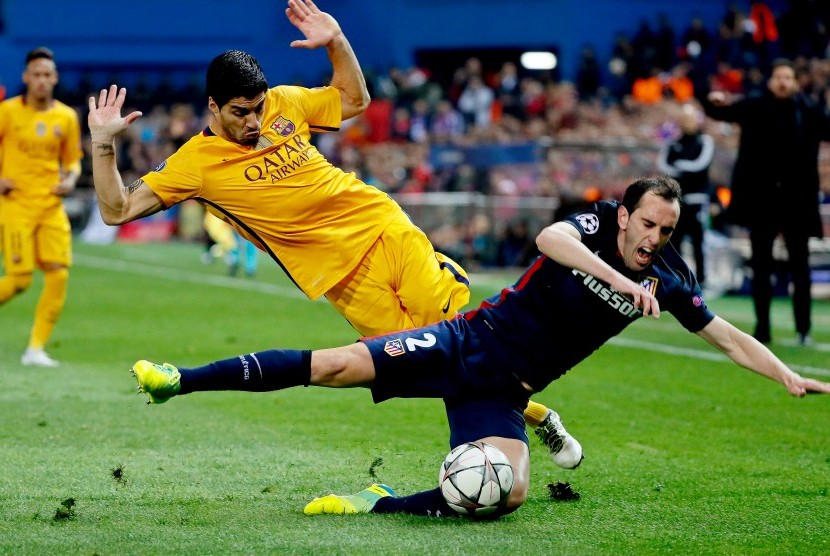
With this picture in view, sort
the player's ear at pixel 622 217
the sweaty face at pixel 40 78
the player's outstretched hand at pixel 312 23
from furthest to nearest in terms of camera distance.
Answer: the sweaty face at pixel 40 78 < the player's outstretched hand at pixel 312 23 < the player's ear at pixel 622 217

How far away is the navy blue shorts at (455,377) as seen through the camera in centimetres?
617

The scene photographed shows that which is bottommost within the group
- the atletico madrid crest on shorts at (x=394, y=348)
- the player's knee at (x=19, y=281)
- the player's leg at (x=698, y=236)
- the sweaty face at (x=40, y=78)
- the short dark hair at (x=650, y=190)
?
the player's leg at (x=698, y=236)

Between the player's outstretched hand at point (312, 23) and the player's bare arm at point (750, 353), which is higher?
the player's outstretched hand at point (312, 23)

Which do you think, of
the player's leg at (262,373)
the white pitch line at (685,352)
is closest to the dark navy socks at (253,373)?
the player's leg at (262,373)

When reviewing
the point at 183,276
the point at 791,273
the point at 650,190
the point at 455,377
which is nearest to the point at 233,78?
the point at 455,377

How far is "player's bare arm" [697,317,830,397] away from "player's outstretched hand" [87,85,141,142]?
2.93 meters

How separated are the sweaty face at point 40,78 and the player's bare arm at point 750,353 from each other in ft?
22.2

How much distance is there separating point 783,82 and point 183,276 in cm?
1189

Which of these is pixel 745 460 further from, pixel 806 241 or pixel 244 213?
pixel 806 241

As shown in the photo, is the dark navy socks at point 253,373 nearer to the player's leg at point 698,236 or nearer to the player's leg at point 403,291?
the player's leg at point 403,291

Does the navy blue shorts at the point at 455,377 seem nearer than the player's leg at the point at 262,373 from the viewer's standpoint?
No

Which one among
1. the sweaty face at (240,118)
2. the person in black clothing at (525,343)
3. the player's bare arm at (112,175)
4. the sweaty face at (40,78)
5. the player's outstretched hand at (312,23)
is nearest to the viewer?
the person in black clothing at (525,343)

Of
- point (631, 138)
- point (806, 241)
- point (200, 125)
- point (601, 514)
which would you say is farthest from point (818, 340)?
point (200, 125)

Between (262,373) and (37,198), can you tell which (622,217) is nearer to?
(262,373)
